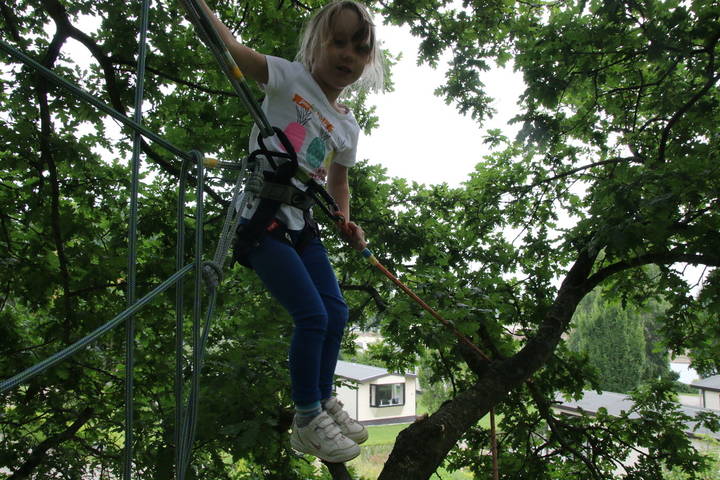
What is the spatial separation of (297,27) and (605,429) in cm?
465

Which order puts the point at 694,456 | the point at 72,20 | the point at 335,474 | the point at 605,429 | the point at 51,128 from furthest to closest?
1. the point at 605,429
2. the point at 694,456
3. the point at 72,20
4. the point at 51,128
5. the point at 335,474

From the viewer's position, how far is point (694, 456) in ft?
15.2

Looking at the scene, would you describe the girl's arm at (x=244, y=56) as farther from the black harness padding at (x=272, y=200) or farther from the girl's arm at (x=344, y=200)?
the girl's arm at (x=344, y=200)

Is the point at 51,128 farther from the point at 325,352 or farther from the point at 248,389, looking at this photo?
the point at 325,352

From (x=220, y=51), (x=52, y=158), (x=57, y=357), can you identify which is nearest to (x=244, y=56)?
(x=220, y=51)

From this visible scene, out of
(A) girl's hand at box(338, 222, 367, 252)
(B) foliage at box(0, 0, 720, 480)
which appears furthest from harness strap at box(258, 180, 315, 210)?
(B) foliage at box(0, 0, 720, 480)

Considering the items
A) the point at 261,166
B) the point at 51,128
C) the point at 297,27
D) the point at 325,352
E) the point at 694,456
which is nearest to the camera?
the point at 261,166

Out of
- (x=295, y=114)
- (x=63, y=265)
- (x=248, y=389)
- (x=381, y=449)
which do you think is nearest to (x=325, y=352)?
(x=295, y=114)

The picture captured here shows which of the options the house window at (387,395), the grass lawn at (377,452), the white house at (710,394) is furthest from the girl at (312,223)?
the white house at (710,394)

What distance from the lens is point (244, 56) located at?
151 cm

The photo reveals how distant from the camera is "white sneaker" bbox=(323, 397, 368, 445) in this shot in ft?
6.06

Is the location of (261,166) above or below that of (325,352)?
above

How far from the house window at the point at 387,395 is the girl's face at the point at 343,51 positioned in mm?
26933

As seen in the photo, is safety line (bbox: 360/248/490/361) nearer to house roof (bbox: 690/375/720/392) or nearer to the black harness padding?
the black harness padding
